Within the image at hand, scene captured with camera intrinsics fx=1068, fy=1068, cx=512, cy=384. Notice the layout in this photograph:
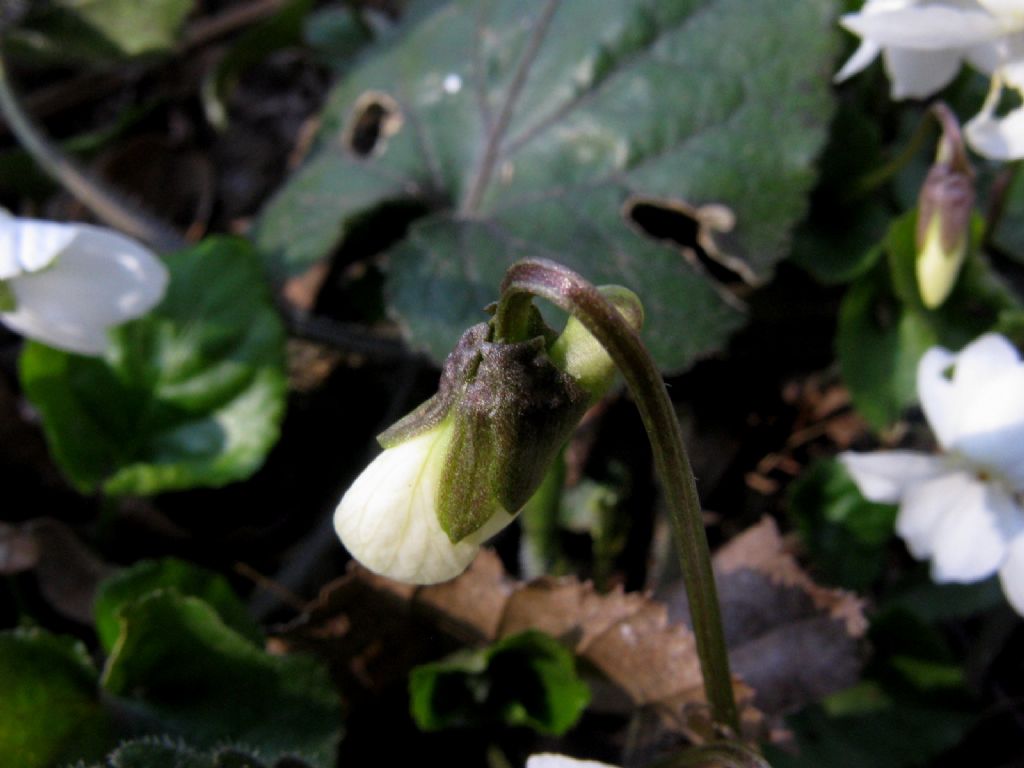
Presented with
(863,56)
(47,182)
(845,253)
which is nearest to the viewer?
(863,56)

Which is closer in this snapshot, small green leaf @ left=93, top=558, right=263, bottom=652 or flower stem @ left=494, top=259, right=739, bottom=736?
flower stem @ left=494, top=259, right=739, bottom=736

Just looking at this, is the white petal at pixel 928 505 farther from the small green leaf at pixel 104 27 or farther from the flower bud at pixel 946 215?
the small green leaf at pixel 104 27

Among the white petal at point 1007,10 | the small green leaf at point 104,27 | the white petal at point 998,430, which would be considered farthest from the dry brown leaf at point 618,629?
the small green leaf at point 104,27

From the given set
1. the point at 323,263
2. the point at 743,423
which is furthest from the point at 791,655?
the point at 323,263

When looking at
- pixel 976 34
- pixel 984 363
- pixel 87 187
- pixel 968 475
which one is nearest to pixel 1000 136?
pixel 976 34

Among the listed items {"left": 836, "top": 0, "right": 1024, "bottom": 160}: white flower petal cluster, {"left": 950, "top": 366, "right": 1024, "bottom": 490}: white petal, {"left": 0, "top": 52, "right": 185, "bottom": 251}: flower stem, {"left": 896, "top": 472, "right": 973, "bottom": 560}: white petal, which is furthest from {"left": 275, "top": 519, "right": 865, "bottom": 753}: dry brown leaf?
{"left": 0, "top": 52, "right": 185, "bottom": 251}: flower stem

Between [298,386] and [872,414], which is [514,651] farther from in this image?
[298,386]

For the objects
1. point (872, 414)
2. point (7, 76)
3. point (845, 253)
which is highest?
point (7, 76)

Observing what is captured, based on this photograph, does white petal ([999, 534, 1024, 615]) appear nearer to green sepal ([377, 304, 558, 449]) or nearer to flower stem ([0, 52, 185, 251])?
green sepal ([377, 304, 558, 449])
